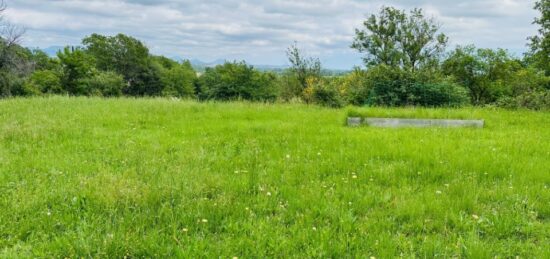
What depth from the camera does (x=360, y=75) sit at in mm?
20547

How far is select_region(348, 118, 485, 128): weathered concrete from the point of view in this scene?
369 inches

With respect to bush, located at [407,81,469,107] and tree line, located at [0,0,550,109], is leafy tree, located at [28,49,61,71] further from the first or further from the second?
bush, located at [407,81,469,107]

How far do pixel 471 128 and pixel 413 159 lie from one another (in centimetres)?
393

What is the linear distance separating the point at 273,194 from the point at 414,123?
6.23 m

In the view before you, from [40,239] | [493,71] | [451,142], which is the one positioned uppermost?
[493,71]

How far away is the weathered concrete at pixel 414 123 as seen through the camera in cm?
938

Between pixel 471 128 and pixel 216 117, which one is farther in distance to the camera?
pixel 216 117

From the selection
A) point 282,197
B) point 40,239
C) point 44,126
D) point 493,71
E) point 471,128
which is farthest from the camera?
point 493,71

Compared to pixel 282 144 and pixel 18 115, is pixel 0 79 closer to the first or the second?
pixel 18 115

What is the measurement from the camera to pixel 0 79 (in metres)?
42.3

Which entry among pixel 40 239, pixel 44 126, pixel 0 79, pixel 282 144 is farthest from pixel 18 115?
pixel 0 79

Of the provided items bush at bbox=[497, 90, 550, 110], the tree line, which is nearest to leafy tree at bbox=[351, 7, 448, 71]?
the tree line

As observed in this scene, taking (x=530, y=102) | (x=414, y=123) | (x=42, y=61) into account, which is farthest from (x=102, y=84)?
(x=414, y=123)

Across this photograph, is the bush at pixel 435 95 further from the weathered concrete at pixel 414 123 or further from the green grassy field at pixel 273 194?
the green grassy field at pixel 273 194
